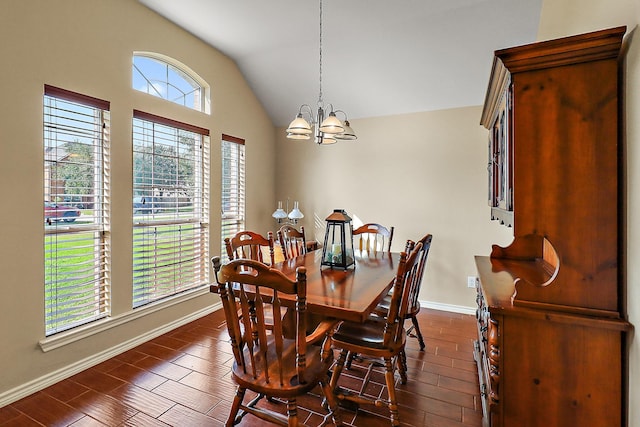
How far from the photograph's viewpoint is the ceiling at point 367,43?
2762 millimetres

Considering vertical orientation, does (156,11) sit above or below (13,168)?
above

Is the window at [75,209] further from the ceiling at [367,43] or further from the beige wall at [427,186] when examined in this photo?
the beige wall at [427,186]

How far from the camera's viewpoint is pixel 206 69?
3.53m

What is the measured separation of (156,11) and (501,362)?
3763mm

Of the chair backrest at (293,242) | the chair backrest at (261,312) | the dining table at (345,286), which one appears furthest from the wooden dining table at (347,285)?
the chair backrest at (293,242)

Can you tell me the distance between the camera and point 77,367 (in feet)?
7.96

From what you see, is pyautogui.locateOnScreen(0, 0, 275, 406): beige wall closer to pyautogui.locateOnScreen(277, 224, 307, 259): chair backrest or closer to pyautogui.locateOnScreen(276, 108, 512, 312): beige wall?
pyautogui.locateOnScreen(277, 224, 307, 259): chair backrest

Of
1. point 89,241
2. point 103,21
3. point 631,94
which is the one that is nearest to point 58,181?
point 89,241

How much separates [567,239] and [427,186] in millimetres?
2602

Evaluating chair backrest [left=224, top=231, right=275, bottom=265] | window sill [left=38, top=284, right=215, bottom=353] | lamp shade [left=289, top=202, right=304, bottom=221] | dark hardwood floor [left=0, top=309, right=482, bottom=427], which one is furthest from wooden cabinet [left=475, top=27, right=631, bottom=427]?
lamp shade [left=289, top=202, right=304, bottom=221]

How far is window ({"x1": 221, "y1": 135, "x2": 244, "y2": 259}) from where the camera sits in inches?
156

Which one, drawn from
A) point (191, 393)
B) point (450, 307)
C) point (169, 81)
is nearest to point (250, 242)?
point (191, 393)

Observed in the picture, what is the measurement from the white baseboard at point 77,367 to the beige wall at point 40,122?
0.05ft

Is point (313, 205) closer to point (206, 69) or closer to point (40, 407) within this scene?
point (206, 69)
